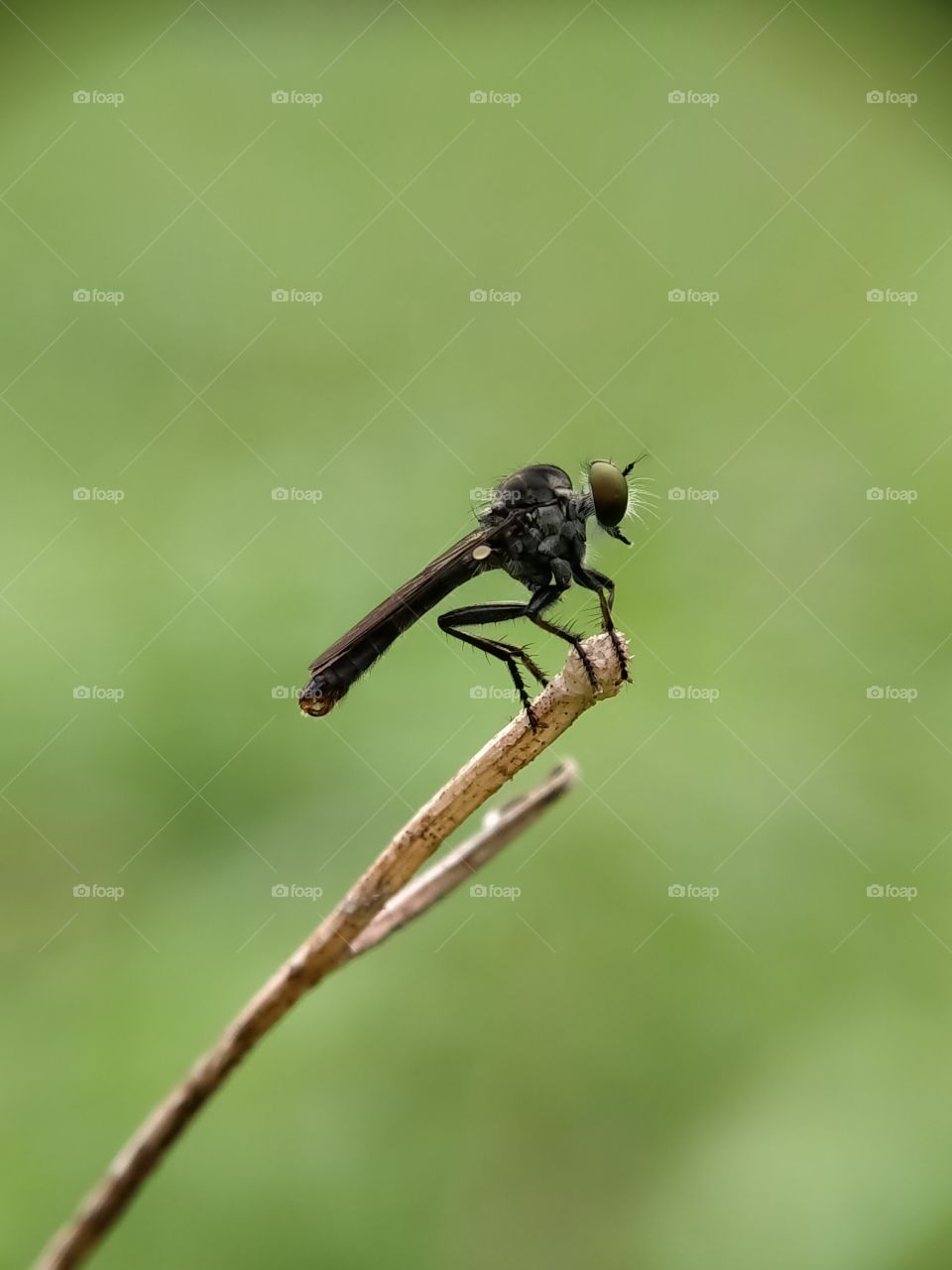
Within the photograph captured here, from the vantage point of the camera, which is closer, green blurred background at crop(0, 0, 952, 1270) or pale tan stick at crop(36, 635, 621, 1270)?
pale tan stick at crop(36, 635, 621, 1270)

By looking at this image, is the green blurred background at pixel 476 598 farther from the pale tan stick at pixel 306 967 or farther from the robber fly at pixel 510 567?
the pale tan stick at pixel 306 967

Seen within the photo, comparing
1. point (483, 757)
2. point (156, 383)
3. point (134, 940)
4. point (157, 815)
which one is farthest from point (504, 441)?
point (483, 757)

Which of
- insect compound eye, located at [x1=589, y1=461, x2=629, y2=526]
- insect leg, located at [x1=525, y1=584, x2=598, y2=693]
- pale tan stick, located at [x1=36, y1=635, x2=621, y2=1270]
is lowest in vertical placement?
pale tan stick, located at [x1=36, y1=635, x2=621, y2=1270]

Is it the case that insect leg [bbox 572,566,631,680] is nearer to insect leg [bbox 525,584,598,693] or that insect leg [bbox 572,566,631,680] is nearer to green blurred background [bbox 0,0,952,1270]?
insect leg [bbox 525,584,598,693]

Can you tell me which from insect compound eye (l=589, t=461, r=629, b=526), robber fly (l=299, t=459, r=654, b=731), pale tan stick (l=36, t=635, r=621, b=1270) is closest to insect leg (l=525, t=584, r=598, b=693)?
robber fly (l=299, t=459, r=654, b=731)

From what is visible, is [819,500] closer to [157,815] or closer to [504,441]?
[504,441]

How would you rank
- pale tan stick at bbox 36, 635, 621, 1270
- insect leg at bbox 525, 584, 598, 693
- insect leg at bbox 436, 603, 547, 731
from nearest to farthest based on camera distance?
1. pale tan stick at bbox 36, 635, 621, 1270
2. insect leg at bbox 525, 584, 598, 693
3. insect leg at bbox 436, 603, 547, 731

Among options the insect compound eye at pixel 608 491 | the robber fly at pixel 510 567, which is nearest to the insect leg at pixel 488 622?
the robber fly at pixel 510 567
